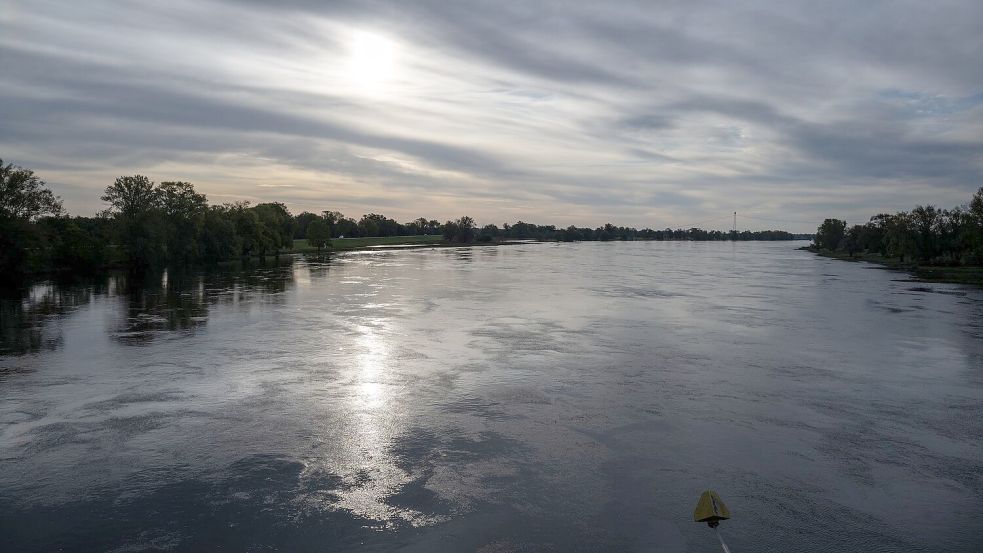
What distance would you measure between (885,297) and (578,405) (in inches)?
1333

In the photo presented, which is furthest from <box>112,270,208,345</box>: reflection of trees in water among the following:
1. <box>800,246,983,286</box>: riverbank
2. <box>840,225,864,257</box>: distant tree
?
<box>840,225,864,257</box>: distant tree

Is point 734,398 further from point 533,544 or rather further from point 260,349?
point 260,349

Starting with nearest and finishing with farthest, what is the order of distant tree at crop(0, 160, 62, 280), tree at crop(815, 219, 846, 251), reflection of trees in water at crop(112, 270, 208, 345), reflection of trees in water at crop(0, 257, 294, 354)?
reflection of trees in water at crop(0, 257, 294, 354) → reflection of trees in water at crop(112, 270, 208, 345) → distant tree at crop(0, 160, 62, 280) → tree at crop(815, 219, 846, 251)

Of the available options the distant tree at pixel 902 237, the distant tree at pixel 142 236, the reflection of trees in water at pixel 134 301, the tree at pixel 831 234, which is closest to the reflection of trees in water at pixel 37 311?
the reflection of trees in water at pixel 134 301

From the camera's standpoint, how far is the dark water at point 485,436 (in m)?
8.22

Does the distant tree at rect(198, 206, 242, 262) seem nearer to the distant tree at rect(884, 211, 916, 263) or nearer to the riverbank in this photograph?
the riverbank

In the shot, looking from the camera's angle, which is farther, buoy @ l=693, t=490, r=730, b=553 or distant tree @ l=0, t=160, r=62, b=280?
distant tree @ l=0, t=160, r=62, b=280

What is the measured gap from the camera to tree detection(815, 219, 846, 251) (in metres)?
143

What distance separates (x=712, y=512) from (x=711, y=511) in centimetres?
2

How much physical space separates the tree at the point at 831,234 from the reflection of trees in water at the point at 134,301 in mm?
135816

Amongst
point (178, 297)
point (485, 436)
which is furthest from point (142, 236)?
point (485, 436)

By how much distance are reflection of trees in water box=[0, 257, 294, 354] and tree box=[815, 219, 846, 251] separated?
13582 centimetres

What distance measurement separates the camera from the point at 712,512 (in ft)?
25.5

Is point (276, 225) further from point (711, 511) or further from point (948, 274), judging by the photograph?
point (711, 511)
